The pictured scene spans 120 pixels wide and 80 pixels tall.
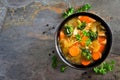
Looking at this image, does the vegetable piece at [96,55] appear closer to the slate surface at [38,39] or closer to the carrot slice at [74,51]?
the carrot slice at [74,51]

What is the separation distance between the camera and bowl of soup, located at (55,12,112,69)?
2785 millimetres

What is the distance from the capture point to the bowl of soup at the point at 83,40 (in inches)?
110

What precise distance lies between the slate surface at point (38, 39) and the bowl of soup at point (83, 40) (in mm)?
A: 219

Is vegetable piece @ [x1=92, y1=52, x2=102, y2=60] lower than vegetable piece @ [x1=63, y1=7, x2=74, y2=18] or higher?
lower

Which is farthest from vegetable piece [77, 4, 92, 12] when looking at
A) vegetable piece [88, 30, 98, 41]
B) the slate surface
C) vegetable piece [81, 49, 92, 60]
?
vegetable piece [81, 49, 92, 60]

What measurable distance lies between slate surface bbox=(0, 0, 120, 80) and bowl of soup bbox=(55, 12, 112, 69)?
22 centimetres

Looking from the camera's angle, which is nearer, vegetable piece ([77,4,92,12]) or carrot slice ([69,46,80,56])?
carrot slice ([69,46,80,56])

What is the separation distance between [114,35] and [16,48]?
0.87m

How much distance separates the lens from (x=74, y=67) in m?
2.80

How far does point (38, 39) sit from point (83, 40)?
48 centimetres

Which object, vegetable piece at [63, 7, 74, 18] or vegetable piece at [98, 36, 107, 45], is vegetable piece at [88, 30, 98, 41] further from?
vegetable piece at [63, 7, 74, 18]

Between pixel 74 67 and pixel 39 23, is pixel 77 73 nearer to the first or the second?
pixel 74 67

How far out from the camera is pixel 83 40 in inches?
110

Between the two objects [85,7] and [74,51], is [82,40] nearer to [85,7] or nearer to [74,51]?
[74,51]
